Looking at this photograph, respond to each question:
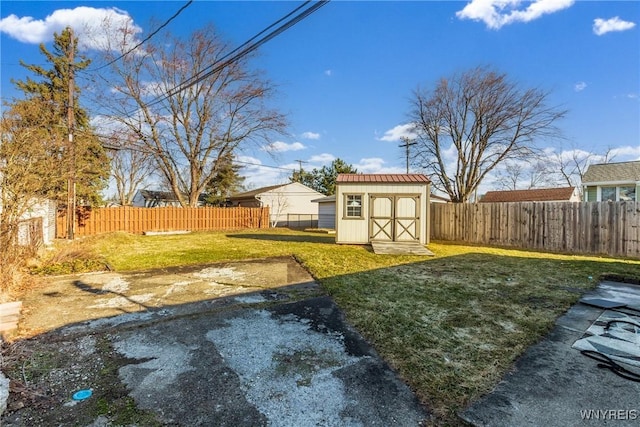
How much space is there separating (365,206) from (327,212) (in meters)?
12.1

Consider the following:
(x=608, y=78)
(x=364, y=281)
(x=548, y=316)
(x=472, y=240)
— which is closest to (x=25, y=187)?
(x=364, y=281)

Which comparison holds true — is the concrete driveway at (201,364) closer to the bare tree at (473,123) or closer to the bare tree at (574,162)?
the bare tree at (473,123)

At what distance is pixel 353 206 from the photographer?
11.0 metres

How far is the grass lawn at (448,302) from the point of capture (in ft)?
8.40

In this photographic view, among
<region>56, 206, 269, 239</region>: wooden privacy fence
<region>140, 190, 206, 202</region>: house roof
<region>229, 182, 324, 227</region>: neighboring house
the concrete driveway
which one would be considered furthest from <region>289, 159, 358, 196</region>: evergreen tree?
the concrete driveway

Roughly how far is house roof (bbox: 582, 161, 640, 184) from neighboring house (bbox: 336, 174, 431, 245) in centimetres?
1214

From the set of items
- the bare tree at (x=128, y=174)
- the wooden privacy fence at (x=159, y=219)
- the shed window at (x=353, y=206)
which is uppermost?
the bare tree at (x=128, y=174)

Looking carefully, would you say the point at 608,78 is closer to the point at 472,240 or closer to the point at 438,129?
the point at 472,240

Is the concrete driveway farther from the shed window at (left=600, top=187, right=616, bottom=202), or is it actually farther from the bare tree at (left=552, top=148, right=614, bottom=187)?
the bare tree at (left=552, top=148, right=614, bottom=187)

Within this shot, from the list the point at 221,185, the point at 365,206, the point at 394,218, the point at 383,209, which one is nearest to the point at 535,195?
the point at 394,218

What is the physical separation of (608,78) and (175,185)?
2258cm

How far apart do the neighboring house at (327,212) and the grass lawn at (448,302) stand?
13.6 m

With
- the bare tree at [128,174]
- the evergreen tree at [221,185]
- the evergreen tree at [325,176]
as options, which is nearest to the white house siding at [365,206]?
the evergreen tree at [221,185]

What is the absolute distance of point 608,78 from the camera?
9102mm
